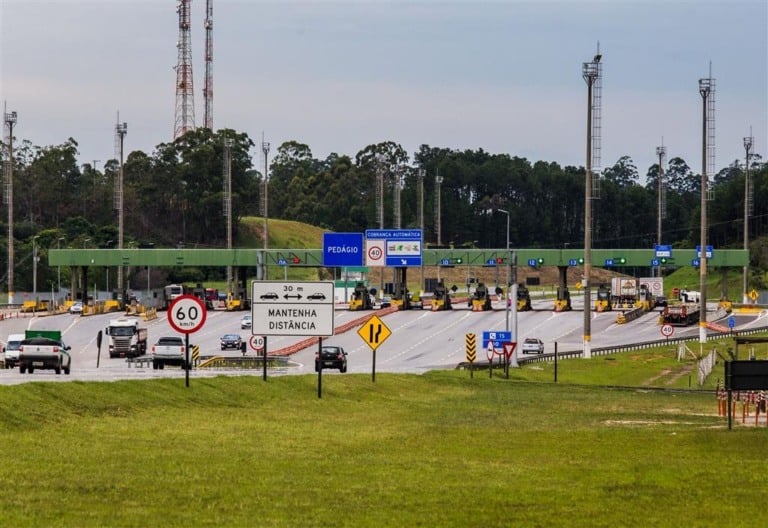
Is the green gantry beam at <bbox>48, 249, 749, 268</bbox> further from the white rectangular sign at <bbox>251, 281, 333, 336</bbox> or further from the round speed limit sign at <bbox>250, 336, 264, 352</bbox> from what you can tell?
the white rectangular sign at <bbox>251, 281, 333, 336</bbox>

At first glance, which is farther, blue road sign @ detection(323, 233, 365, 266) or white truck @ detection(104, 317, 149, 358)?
white truck @ detection(104, 317, 149, 358)

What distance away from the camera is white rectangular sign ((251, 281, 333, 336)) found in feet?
125

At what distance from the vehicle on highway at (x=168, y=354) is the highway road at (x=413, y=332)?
836 cm

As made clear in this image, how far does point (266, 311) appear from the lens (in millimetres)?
38188

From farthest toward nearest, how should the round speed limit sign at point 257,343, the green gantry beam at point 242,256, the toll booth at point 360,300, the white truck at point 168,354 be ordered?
the toll booth at point 360,300
the green gantry beam at point 242,256
the round speed limit sign at point 257,343
the white truck at point 168,354

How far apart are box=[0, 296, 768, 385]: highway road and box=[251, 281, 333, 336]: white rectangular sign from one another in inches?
1593

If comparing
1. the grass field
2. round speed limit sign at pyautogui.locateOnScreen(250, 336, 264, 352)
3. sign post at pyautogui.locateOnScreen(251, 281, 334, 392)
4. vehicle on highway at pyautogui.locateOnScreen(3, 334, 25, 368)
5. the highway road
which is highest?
sign post at pyautogui.locateOnScreen(251, 281, 334, 392)

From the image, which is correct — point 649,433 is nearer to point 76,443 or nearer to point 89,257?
point 76,443

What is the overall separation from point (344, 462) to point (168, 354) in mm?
48859

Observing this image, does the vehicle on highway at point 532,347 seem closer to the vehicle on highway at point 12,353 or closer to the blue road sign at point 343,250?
the blue road sign at point 343,250

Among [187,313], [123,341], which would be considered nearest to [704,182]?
[123,341]

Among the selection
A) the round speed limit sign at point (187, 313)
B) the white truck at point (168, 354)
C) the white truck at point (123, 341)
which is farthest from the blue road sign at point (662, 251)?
the round speed limit sign at point (187, 313)

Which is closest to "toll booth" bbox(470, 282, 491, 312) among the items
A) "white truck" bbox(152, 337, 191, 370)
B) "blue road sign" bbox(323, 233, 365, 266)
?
"blue road sign" bbox(323, 233, 365, 266)

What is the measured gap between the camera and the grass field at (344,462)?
55.2 ft
